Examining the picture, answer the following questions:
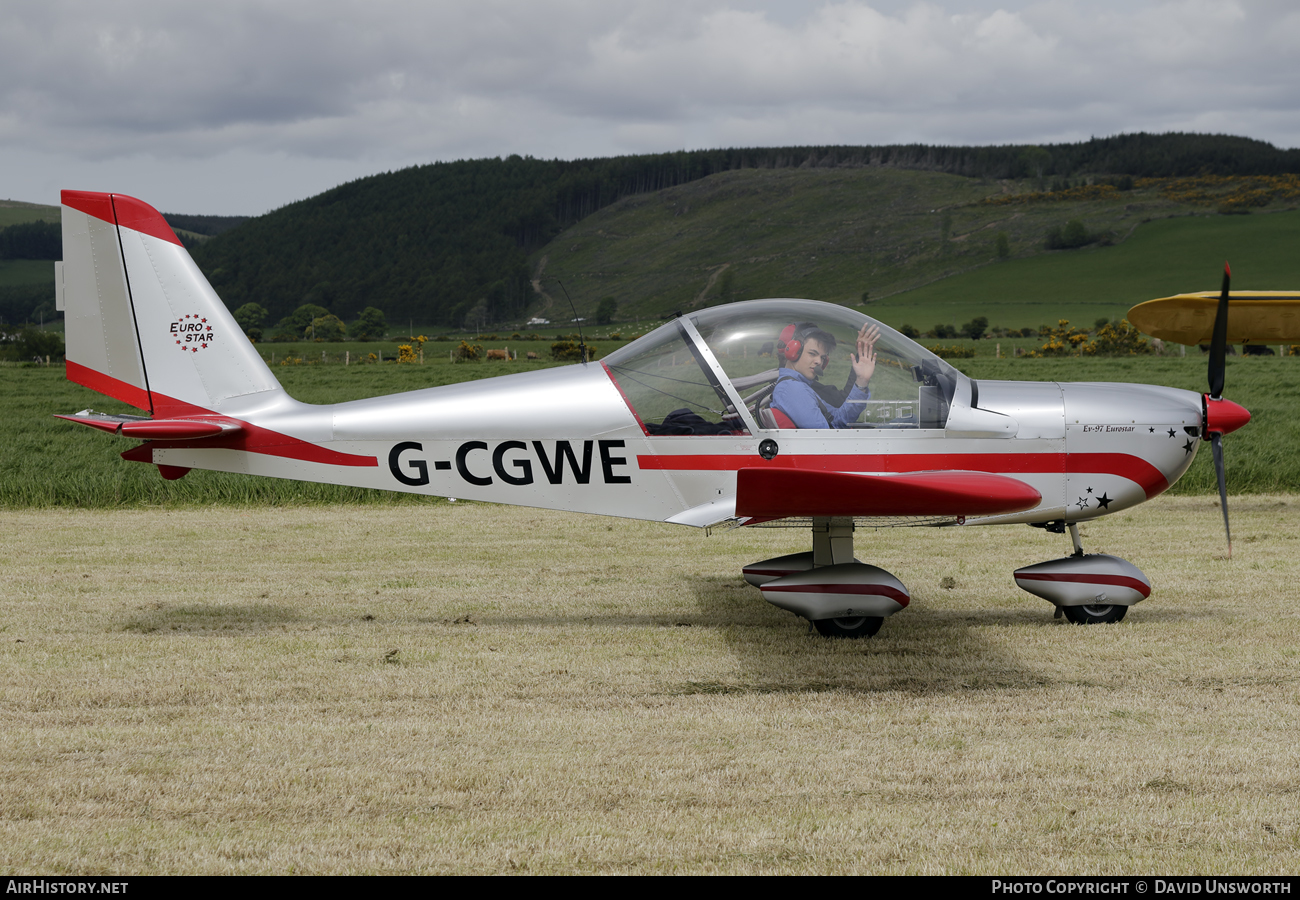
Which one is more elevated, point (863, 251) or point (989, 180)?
point (989, 180)

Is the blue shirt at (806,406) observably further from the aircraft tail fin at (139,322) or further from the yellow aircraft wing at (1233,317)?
the yellow aircraft wing at (1233,317)

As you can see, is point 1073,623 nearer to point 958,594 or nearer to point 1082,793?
point 958,594

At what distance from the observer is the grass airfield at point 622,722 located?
3.66 metres

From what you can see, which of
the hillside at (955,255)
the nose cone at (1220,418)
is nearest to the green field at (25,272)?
the hillside at (955,255)

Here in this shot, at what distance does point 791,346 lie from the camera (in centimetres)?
659

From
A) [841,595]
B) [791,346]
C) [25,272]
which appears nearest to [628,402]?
[791,346]

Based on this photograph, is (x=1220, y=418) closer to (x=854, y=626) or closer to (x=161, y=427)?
(x=854, y=626)

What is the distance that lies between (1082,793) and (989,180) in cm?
20926

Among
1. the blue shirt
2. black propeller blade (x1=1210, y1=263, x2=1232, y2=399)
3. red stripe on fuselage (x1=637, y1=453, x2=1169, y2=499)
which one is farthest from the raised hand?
black propeller blade (x1=1210, y1=263, x2=1232, y2=399)

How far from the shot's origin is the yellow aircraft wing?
11.9 metres

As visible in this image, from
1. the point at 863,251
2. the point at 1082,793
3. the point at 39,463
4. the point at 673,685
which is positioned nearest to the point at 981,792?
the point at 1082,793

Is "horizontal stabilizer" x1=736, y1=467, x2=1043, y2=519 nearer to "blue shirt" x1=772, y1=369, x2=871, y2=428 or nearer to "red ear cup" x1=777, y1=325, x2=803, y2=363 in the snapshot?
"blue shirt" x1=772, y1=369, x2=871, y2=428

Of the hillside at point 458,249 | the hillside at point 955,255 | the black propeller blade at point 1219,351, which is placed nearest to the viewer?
the black propeller blade at point 1219,351
